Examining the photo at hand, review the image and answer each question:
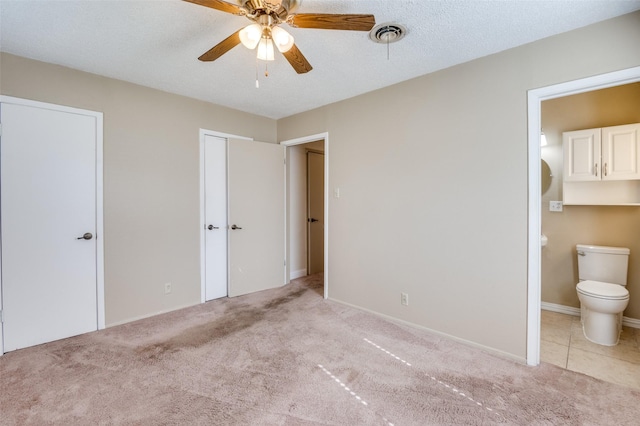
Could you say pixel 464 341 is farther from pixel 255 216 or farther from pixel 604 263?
pixel 255 216

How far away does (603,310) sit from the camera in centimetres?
246

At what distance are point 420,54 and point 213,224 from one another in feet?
9.62

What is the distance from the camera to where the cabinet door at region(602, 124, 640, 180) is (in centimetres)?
270

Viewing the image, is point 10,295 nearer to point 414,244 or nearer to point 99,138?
point 99,138

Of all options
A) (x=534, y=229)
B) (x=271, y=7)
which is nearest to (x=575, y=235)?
(x=534, y=229)

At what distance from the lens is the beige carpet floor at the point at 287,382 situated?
168 cm

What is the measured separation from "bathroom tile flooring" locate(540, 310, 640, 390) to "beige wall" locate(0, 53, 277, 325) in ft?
11.9

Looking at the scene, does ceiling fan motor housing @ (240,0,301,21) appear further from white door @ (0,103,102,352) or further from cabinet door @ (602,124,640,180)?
cabinet door @ (602,124,640,180)

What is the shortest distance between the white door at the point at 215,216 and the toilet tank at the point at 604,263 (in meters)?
4.07

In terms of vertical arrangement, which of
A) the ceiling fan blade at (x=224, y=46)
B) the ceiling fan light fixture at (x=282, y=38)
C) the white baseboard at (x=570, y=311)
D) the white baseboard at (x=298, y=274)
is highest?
the ceiling fan blade at (x=224, y=46)

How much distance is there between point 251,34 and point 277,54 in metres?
0.80

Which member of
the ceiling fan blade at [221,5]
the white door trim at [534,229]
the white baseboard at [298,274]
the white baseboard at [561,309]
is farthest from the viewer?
the white baseboard at [298,274]

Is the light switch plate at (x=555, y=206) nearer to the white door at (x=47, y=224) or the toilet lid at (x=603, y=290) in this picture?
the toilet lid at (x=603, y=290)

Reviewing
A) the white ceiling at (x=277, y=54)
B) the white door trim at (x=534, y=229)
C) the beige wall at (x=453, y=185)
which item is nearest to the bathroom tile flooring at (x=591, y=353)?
the white door trim at (x=534, y=229)
